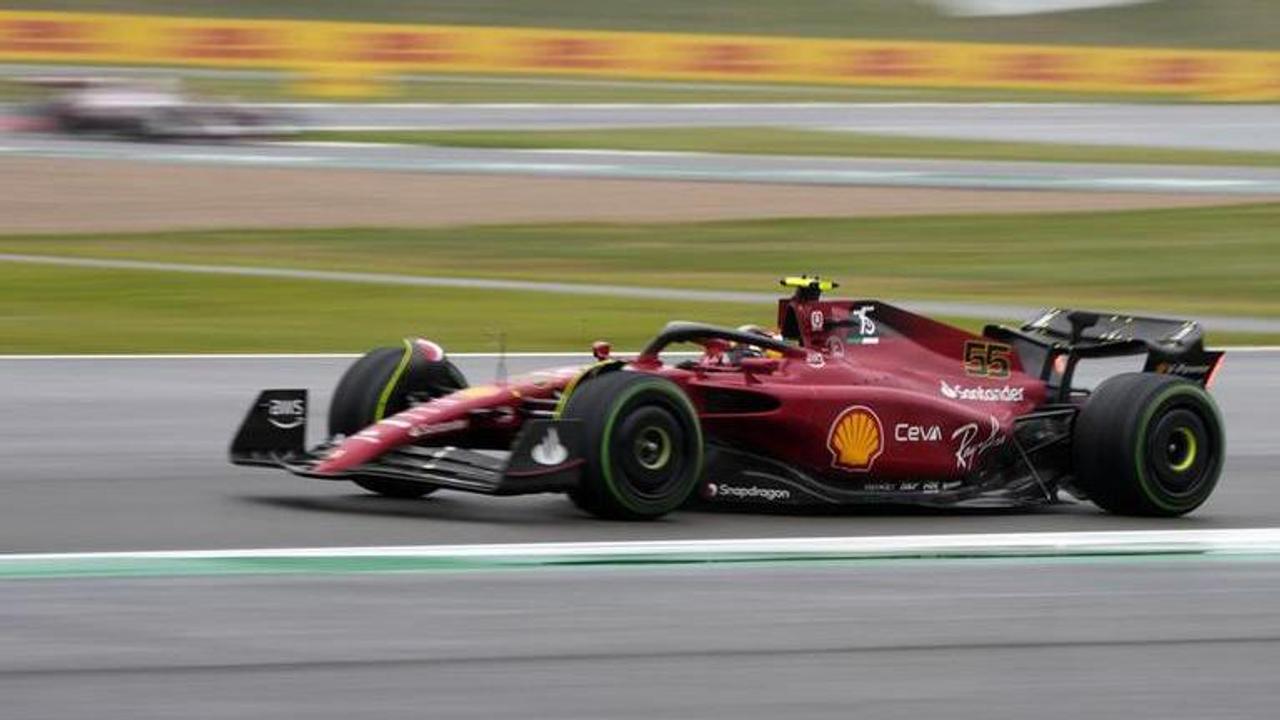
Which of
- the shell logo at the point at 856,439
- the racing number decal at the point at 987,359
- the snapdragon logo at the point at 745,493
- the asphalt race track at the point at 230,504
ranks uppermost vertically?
the racing number decal at the point at 987,359

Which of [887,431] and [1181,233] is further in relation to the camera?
[1181,233]

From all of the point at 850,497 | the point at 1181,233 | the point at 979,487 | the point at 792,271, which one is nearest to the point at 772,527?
the point at 850,497

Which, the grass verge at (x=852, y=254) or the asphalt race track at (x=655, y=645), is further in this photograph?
the grass verge at (x=852, y=254)

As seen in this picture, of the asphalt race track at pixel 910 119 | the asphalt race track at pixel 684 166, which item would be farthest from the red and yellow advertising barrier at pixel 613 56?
the asphalt race track at pixel 684 166

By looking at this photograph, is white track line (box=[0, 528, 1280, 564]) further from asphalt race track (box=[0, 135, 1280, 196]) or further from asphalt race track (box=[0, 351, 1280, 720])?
asphalt race track (box=[0, 135, 1280, 196])

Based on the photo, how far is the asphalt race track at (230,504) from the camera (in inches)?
310

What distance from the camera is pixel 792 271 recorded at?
772 inches

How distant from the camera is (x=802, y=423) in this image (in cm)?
852

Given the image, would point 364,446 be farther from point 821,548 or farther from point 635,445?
point 821,548

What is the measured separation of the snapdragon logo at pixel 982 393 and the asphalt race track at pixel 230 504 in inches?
18.3

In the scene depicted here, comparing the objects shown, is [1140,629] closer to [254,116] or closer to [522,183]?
[522,183]

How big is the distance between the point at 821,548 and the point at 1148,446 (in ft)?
5.26

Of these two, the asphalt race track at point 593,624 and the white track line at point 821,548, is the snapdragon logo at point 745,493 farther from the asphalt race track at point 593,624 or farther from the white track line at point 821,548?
the white track line at point 821,548

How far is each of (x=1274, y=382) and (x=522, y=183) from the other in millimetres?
13675
